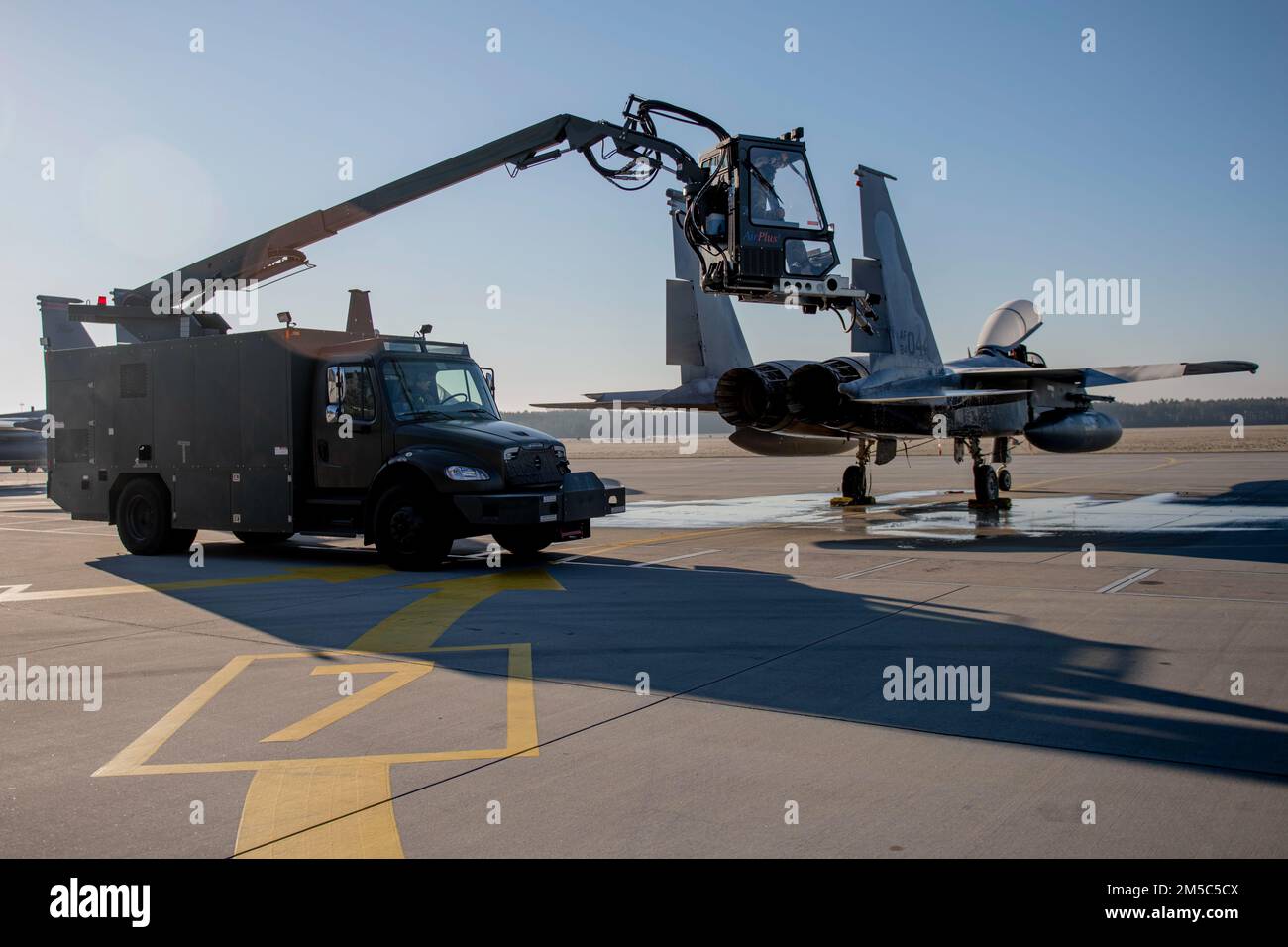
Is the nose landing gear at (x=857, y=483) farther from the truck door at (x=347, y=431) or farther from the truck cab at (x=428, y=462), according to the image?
the truck door at (x=347, y=431)

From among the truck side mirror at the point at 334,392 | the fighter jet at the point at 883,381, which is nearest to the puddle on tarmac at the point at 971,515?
the fighter jet at the point at 883,381

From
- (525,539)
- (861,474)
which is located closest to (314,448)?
(525,539)

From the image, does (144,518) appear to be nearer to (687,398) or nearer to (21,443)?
(687,398)

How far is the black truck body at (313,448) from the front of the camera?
13.2 metres

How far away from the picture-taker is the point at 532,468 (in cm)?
1346

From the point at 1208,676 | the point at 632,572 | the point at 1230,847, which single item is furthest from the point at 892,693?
the point at 632,572

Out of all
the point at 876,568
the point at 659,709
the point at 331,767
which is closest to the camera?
the point at 331,767

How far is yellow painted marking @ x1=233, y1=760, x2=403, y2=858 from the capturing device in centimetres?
428

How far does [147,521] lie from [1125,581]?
14.0m

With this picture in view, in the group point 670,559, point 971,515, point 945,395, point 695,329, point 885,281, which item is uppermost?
point 885,281

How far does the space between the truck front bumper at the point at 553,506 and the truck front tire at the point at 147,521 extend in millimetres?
5823

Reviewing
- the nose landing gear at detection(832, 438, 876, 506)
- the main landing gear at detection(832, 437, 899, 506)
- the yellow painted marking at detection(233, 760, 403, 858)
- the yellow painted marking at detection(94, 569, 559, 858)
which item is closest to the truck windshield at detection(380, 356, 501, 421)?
the yellow painted marking at detection(94, 569, 559, 858)

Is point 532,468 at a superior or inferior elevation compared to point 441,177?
inferior
